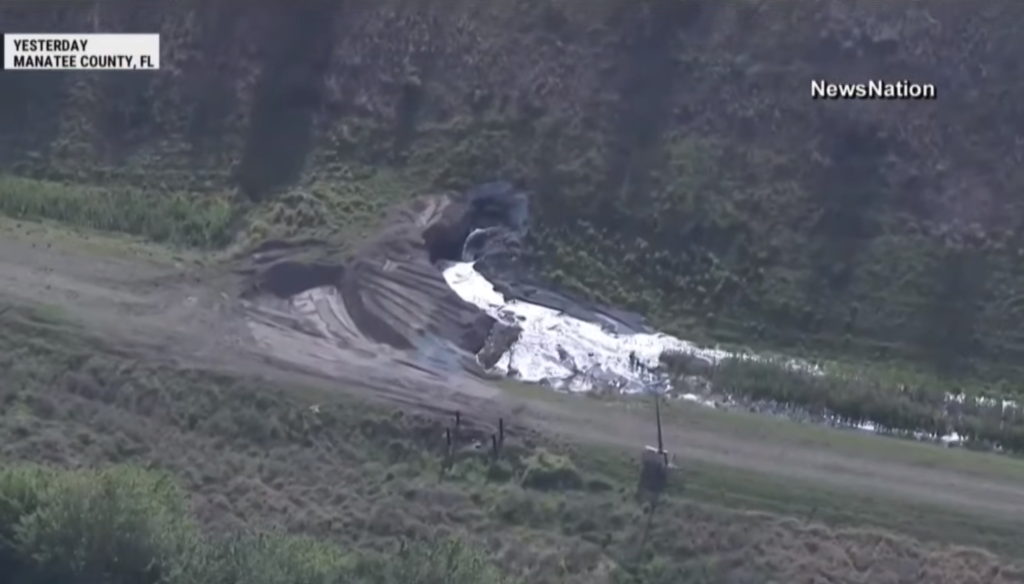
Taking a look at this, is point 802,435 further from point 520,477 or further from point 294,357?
point 294,357

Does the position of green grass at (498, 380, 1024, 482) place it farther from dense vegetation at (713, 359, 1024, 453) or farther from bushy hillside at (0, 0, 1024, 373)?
bushy hillside at (0, 0, 1024, 373)

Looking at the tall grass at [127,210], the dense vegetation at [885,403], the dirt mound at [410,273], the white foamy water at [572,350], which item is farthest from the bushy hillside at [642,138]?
the dense vegetation at [885,403]

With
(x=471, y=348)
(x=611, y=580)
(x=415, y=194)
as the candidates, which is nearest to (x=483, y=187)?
(x=415, y=194)

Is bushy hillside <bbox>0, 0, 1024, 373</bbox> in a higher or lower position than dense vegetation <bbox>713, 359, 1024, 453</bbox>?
higher

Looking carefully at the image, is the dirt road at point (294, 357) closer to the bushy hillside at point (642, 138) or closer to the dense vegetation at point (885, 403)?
the dense vegetation at point (885, 403)

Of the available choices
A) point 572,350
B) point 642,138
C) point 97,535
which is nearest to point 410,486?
point 572,350

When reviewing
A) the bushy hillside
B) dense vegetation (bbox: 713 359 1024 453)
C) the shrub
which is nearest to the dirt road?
dense vegetation (bbox: 713 359 1024 453)

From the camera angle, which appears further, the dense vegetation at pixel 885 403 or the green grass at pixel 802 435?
the dense vegetation at pixel 885 403
